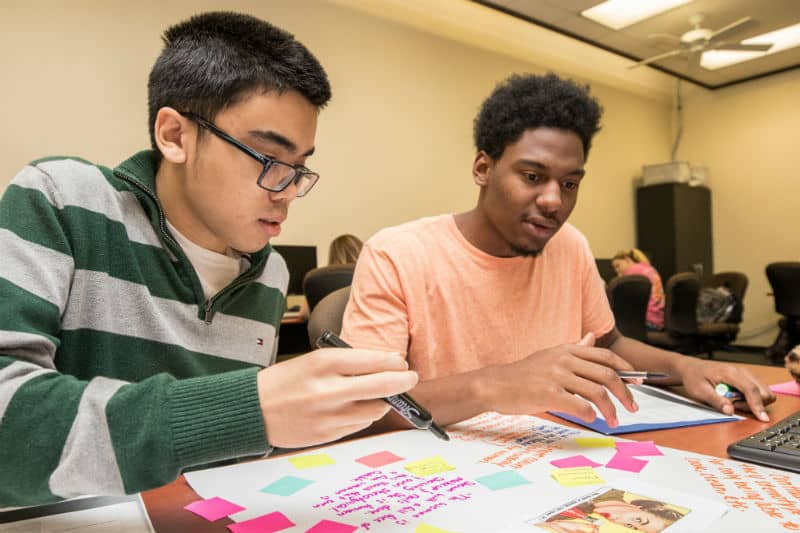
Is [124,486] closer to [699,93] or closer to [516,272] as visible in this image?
[516,272]

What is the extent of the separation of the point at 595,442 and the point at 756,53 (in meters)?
6.27

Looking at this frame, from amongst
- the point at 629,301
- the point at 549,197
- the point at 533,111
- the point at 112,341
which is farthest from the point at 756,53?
the point at 112,341

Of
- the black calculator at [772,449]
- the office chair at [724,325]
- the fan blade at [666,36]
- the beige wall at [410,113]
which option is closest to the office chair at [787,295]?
the office chair at [724,325]

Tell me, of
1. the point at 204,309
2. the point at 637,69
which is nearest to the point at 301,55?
the point at 204,309

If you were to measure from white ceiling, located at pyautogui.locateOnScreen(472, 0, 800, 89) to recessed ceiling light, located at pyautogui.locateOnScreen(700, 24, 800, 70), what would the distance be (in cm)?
11

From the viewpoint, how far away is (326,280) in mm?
2234

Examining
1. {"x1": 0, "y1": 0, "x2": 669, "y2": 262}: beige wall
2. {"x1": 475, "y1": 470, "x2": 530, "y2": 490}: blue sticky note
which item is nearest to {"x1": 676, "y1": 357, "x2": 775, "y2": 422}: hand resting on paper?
{"x1": 475, "y1": 470, "x2": 530, "y2": 490}: blue sticky note

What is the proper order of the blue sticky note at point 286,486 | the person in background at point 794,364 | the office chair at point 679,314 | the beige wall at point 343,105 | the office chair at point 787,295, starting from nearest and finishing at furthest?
the blue sticky note at point 286,486 → the person in background at point 794,364 → the beige wall at point 343,105 → the office chair at point 679,314 → the office chair at point 787,295

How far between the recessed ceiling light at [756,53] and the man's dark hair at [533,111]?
4400 mm

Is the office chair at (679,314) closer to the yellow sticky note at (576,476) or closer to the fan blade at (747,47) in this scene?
the fan blade at (747,47)

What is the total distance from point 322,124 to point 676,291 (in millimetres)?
2894

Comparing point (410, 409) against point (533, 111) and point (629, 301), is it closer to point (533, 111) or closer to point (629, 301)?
point (533, 111)

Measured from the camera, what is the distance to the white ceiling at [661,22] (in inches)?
182

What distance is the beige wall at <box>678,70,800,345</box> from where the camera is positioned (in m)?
6.09
